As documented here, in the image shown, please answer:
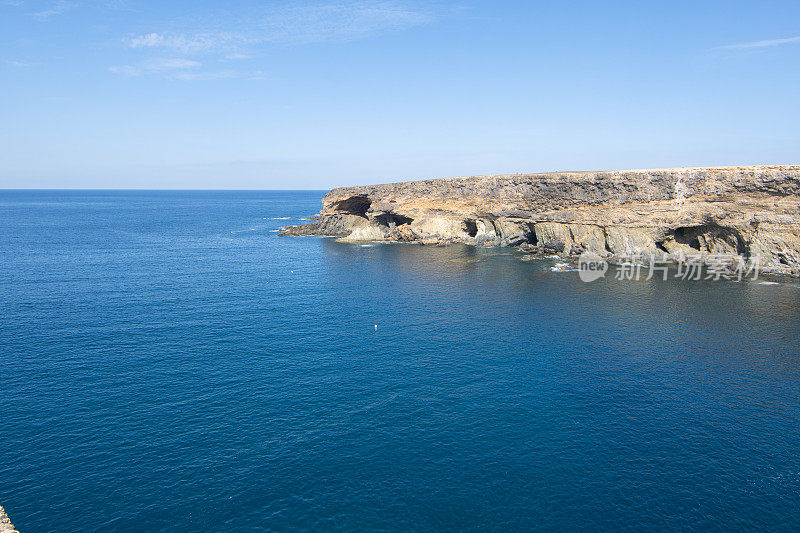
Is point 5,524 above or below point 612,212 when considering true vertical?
below


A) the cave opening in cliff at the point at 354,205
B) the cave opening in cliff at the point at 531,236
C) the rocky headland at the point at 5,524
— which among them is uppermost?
the cave opening in cliff at the point at 354,205

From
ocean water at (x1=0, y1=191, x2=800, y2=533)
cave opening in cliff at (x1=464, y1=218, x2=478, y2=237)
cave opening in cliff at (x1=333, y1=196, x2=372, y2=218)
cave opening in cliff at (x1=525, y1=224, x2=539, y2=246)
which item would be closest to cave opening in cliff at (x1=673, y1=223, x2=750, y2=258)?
ocean water at (x1=0, y1=191, x2=800, y2=533)

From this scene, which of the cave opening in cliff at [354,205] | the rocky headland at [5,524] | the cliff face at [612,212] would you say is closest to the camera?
the rocky headland at [5,524]

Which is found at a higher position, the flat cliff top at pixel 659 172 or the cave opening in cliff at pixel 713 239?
the flat cliff top at pixel 659 172

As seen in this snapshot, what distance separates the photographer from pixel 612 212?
102188mm

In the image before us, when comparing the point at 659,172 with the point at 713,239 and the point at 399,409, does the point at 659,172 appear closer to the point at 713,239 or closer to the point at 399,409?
the point at 713,239

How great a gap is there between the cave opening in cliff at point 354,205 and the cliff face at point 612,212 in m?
3.14

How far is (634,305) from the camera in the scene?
69.4 m

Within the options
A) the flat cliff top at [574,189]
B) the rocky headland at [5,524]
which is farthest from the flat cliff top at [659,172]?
the rocky headland at [5,524]

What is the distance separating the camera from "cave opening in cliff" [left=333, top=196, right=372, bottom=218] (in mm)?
146250

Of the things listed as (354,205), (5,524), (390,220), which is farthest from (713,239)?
(5,524)

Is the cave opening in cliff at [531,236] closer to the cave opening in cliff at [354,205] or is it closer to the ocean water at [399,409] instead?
the ocean water at [399,409]

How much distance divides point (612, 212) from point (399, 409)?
79.0 meters

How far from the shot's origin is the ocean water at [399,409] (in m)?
29.7
